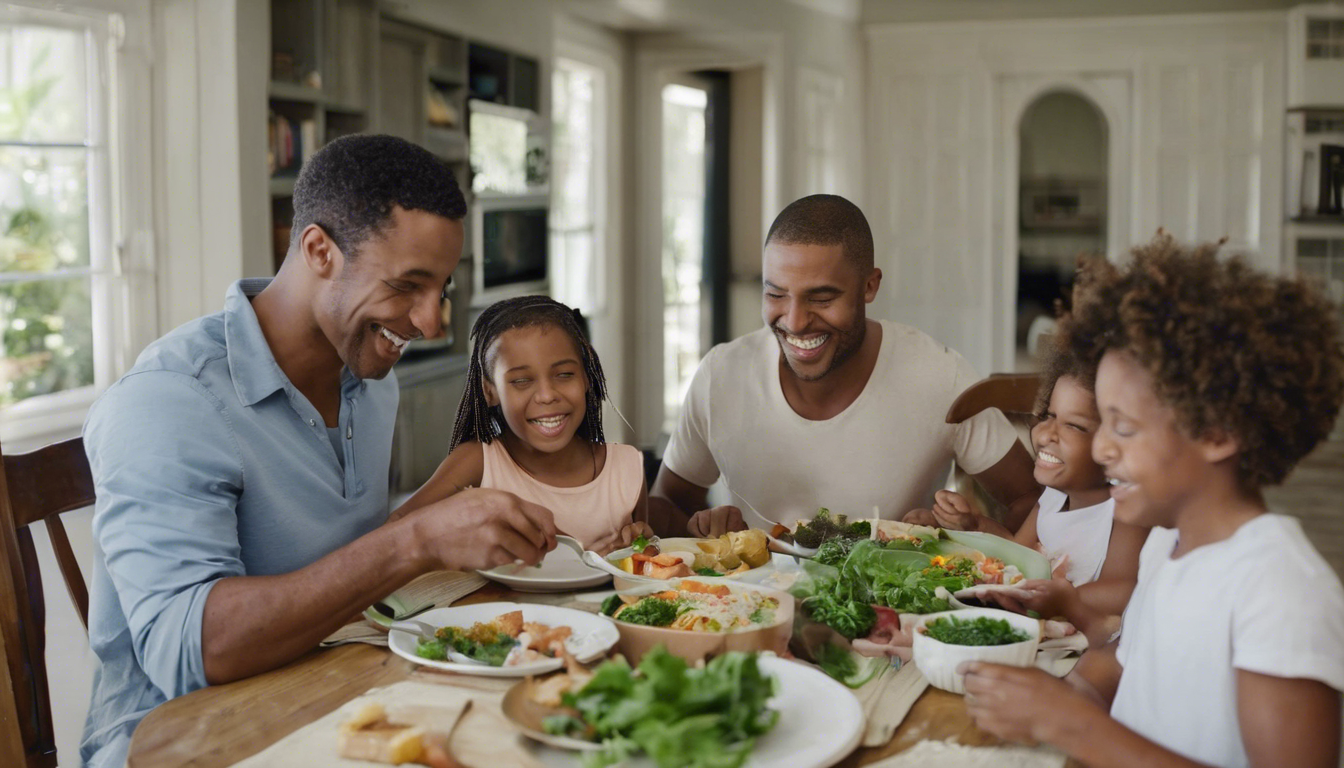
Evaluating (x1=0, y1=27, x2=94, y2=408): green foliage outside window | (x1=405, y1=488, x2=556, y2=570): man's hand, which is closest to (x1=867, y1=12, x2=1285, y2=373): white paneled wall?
(x1=0, y1=27, x2=94, y2=408): green foliage outside window

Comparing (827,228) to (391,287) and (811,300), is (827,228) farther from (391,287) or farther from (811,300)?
(391,287)

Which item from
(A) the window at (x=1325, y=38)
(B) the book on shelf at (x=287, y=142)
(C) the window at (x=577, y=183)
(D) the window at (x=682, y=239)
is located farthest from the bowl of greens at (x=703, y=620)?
(A) the window at (x=1325, y=38)

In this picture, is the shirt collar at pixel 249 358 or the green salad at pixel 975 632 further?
the shirt collar at pixel 249 358

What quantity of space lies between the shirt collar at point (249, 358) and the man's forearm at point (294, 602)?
0.27m

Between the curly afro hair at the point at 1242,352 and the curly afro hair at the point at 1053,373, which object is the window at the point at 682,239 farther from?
the curly afro hair at the point at 1242,352

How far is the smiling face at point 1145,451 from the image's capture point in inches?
41.5

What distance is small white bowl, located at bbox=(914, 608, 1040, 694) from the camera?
1.16 metres

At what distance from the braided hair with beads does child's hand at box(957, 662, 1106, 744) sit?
1.12 metres

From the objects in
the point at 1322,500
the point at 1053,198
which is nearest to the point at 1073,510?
the point at 1322,500

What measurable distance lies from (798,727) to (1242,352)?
0.50 m

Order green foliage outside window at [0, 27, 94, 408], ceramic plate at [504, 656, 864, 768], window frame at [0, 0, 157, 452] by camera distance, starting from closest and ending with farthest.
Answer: ceramic plate at [504, 656, 864, 768]
green foliage outside window at [0, 27, 94, 408]
window frame at [0, 0, 157, 452]

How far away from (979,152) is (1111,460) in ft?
24.1

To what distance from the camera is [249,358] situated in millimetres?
1505

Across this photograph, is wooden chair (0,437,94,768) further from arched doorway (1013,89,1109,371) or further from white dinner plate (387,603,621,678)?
arched doorway (1013,89,1109,371)
